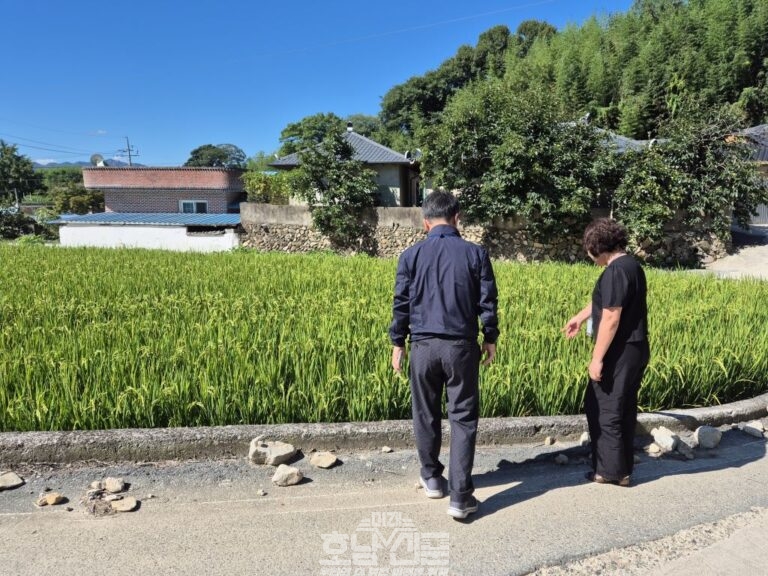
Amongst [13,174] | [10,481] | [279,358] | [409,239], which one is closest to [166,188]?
[409,239]

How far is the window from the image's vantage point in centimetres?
2867

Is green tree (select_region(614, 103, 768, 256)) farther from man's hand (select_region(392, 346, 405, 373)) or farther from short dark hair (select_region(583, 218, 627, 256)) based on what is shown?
man's hand (select_region(392, 346, 405, 373))

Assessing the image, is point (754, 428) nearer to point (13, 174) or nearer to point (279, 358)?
point (279, 358)

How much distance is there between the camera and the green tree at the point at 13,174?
1996 inches

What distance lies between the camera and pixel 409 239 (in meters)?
15.3

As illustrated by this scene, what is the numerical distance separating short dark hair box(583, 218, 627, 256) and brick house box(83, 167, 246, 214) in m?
27.4

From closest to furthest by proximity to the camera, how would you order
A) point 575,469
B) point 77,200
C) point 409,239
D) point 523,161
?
1. point 575,469
2. point 523,161
3. point 409,239
4. point 77,200

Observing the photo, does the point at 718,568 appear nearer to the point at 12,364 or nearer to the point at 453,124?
the point at 12,364

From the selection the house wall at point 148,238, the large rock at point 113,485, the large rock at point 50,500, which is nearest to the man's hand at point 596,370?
the large rock at point 113,485

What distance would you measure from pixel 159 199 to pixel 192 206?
181 centimetres

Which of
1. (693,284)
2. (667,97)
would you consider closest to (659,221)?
(693,284)

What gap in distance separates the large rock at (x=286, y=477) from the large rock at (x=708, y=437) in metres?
2.55

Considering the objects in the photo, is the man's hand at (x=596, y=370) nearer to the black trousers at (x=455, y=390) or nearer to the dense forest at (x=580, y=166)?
the black trousers at (x=455, y=390)

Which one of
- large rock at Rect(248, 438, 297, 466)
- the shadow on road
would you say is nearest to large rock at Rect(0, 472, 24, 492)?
large rock at Rect(248, 438, 297, 466)
